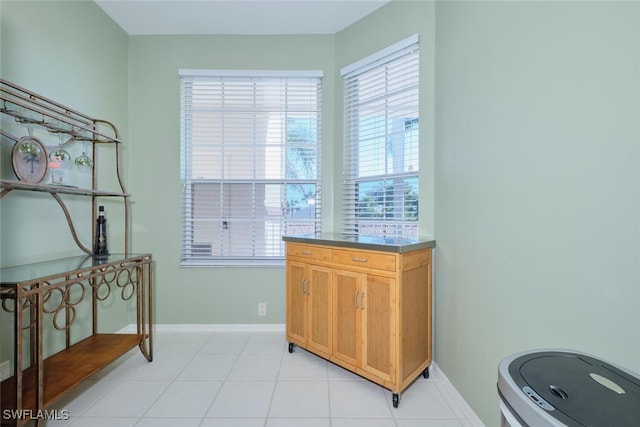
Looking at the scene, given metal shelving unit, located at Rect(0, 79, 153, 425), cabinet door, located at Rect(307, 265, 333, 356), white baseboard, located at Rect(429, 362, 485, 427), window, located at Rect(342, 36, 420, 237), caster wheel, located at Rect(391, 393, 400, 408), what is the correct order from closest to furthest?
metal shelving unit, located at Rect(0, 79, 153, 425) < white baseboard, located at Rect(429, 362, 485, 427) < caster wheel, located at Rect(391, 393, 400, 408) < cabinet door, located at Rect(307, 265, 333, 356) < window, located at Rect(342, 36, 420, 237)

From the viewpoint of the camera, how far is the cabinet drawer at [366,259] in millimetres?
1711

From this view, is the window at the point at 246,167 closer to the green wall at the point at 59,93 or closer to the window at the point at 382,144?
the window at the point at 382,144

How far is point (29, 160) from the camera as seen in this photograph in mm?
1646

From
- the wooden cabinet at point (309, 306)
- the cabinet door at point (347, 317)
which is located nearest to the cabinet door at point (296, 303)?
the wooden cabinet at point (309, 306)

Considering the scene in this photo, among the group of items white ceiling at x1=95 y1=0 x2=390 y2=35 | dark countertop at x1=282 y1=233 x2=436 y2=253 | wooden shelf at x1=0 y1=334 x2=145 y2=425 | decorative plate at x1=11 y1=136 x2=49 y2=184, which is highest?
white ceiling at x1=95 y1=0 x2=390 y2=35

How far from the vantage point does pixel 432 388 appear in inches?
73.4

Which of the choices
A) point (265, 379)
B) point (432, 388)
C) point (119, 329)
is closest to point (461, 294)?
point (432, 388)

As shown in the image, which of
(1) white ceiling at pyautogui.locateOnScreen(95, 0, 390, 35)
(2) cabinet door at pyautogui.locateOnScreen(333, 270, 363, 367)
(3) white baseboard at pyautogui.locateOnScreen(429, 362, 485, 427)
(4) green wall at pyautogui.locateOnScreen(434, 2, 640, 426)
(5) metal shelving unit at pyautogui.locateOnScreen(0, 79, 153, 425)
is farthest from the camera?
(1) white ceiling at pyautogui.locateOnScreen(95, 0, 390, 35)

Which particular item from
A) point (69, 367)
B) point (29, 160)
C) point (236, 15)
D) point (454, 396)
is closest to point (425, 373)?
point (454, 396)

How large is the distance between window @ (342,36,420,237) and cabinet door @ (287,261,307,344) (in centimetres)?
62

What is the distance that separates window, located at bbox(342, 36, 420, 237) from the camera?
2199mm

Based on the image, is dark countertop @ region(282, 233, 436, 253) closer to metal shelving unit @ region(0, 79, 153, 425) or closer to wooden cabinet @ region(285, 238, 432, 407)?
wooden cabinet @ region(285, 238, 432, 407)

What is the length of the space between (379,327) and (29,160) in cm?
233

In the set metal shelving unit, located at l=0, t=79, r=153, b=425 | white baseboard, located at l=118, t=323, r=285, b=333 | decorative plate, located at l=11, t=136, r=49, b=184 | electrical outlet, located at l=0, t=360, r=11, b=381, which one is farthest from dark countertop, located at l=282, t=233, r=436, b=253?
electrical outlet, located at l=0, t=360, r=11, b=381
